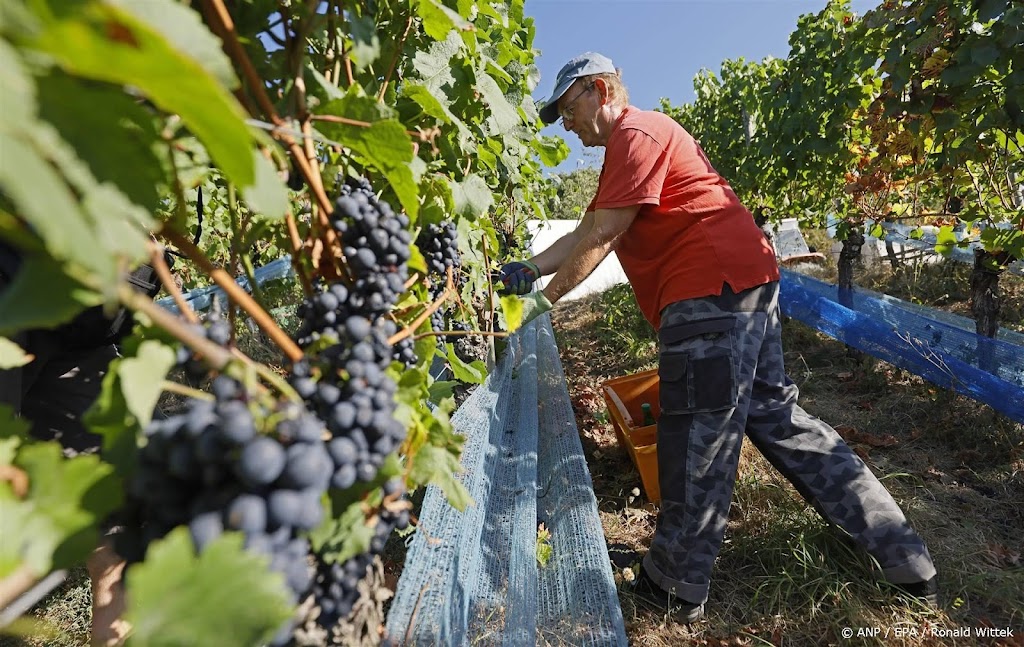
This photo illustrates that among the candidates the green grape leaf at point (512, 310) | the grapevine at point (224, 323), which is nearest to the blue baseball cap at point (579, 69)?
the grapevine at point (224, 323)

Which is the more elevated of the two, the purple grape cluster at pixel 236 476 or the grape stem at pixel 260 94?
the grape stem at pixel 260 94

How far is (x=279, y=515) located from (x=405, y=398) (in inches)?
12.7

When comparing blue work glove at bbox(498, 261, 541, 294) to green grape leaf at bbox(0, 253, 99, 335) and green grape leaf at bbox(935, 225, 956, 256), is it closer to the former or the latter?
green grape leaf at bbox(0, 253, 99, 335)

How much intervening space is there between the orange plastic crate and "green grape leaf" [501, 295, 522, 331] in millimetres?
1516

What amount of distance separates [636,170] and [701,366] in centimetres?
91

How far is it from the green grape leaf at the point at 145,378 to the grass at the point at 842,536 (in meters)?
2.41

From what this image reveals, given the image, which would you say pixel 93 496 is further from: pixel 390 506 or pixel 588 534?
pixel 588 534

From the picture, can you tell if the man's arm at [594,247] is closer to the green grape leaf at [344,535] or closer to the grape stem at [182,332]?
the green grape leaf at [344,535]

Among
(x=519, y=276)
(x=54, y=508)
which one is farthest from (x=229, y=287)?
(x=519, y=276)

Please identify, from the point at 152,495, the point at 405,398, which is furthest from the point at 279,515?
the point at 405,398

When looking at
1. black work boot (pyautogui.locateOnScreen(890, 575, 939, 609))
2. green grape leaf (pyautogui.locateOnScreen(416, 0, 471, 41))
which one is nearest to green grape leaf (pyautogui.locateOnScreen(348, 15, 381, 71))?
green grape leaf (pyautogui.locateOnScreen(416, 0, 471, 41))

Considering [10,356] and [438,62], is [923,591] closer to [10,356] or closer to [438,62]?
[438,62]

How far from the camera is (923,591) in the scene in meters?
2.31

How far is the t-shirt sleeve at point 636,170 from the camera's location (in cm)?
229
